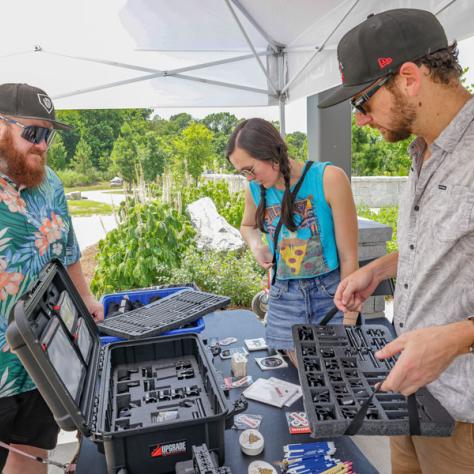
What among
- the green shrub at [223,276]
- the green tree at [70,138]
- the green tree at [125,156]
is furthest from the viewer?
the green tree at [70,138]

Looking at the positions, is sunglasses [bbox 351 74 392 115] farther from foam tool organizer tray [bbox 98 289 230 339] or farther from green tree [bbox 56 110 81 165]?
green tree [bbox 56 110 81 165]

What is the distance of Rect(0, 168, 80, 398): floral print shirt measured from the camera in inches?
62.5

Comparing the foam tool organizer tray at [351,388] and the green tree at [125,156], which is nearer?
the foam tool organizer tray at [351,388]

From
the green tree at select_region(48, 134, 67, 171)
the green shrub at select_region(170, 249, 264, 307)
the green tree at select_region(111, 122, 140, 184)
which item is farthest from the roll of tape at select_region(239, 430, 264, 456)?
the green tree at select_region(111, 122, 140, 184)

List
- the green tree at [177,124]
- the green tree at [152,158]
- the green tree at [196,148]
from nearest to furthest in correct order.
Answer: the green tree at [196,148] < the green tree at [152,158] < the green tree at [177,124]

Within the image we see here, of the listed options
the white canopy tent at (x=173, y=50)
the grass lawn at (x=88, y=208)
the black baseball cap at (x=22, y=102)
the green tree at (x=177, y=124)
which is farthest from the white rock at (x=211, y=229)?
the green tree at (x=177, y=124)

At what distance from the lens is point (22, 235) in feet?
5.44

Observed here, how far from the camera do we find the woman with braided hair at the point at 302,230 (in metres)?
2.04

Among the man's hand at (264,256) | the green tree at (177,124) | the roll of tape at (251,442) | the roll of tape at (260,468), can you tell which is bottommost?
the roll of tape at (260,468)

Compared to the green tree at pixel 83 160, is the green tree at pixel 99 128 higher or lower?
higher

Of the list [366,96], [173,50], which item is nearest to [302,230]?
[366,96]

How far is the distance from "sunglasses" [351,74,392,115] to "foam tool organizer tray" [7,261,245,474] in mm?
918

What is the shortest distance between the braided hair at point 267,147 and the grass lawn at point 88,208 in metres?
10.4

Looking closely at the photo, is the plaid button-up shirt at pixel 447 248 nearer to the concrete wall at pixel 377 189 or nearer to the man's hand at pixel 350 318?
the man's hand at pixel 350 318
